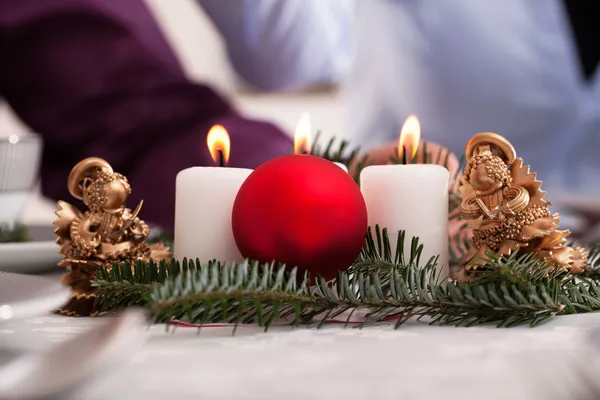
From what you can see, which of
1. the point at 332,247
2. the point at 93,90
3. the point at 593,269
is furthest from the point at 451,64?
the point at 332,247

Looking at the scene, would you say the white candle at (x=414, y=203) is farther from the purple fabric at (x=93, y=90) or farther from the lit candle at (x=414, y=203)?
the purple fabric at (x=93, y=90)

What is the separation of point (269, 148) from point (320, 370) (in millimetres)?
742

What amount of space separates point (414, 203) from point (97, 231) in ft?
0.58

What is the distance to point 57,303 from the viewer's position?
27 cm

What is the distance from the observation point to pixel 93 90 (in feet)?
4.06

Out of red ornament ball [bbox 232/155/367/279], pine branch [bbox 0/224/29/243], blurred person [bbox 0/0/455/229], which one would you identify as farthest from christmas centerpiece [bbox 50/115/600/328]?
blurred person [bbox 0/0/455/229]

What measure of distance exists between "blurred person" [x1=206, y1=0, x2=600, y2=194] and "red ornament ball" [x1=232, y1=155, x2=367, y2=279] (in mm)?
1560

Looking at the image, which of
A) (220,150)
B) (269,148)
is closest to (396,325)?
(220,150)

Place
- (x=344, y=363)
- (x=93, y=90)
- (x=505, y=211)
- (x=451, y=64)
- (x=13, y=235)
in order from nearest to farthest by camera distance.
Answer: (x=344, y=363) → (x=505, y=211) → (x=13, y=235) → (x=93, y=90) → (x=451, y=64)

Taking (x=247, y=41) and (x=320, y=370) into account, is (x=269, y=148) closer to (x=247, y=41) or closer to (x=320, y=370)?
(x=320, y=370)

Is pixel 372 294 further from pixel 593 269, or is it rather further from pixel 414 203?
pixel 593 269

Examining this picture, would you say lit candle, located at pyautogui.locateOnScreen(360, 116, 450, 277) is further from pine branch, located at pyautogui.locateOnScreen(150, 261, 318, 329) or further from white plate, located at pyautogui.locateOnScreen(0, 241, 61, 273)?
white plate, located at pyautogui.locateOnScreen(0, 241, 61, 273)

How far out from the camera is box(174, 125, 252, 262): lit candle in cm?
33

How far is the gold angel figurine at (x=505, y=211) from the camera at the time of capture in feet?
1.03
